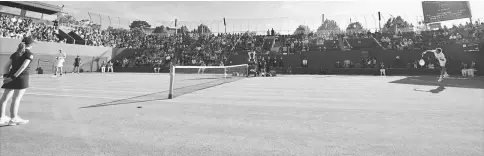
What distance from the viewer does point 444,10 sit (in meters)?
29.1

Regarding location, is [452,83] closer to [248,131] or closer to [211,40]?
[248,131]

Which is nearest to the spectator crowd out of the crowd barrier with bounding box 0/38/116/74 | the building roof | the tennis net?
the crowd barrier with bounding box 0/38/116/74

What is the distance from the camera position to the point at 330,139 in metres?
3.20

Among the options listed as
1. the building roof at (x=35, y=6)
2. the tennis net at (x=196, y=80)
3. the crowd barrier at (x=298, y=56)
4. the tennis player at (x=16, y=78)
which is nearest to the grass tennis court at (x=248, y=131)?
the tennis player at (x=16, y=78)

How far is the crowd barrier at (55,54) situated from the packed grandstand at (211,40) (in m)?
1.14

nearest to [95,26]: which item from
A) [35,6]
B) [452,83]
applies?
[35,6]

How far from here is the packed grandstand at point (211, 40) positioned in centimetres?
2616

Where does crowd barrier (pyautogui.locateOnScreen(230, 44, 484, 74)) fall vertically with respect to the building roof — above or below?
below

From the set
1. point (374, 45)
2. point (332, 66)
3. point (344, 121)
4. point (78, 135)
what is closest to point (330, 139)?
point (344, 121)

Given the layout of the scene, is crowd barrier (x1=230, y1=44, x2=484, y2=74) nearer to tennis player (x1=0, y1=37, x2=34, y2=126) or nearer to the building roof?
tennis player (x1=0, y1=37, x2=34, y2=126)

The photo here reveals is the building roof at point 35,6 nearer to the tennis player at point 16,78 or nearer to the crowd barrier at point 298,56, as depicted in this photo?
the crowd barrier at point 298,56

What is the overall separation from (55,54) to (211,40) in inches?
769

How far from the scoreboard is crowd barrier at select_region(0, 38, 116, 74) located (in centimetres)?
4470

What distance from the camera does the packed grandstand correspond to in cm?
2616
